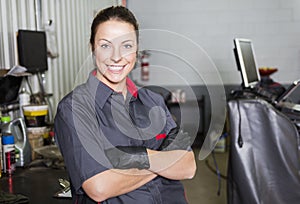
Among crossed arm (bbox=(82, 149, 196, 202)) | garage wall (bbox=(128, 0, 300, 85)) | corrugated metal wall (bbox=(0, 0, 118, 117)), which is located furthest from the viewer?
garage wall (bbox=(128, 0, 300, 85))

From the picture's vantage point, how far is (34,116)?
2.38 meters

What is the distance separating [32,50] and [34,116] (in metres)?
0.48

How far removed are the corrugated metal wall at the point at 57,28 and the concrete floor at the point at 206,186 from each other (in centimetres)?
145

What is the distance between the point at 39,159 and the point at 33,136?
0.16 metres

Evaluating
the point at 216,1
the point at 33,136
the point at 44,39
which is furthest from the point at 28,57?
the point at 216,1

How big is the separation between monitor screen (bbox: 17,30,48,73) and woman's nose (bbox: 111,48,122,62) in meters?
1.35

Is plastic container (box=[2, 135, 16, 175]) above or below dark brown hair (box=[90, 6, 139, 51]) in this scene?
below

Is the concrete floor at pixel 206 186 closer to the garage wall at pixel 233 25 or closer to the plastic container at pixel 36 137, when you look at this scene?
the garage wall at pixel 233 25

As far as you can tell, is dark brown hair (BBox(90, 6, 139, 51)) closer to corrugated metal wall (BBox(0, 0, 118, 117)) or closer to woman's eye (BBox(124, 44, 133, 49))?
woman's eye (BBox(124, 44, 133, 49))

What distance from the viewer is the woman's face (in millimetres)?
1312

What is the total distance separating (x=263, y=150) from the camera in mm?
2629

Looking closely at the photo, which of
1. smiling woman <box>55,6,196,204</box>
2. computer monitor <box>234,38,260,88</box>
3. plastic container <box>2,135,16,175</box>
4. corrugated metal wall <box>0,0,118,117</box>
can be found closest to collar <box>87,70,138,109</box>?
smiling woman <box>55,6,196,204</box>

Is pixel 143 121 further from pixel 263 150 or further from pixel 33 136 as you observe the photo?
pixel 263 150

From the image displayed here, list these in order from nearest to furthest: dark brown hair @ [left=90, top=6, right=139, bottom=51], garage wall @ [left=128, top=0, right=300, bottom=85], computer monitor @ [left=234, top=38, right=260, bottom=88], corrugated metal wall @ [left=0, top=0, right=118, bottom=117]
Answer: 1. dark brown hair @ [left=90, top=6, right=139, bottom=51]
2. corrugated metal wall @ [left=0, top=0, right=118, bottom=117]
3. computer monitor @ [left=234, top=38, right=260, bottom=88]
4. garage wall @ [left=128, top=0, right=300, bottom=85]
